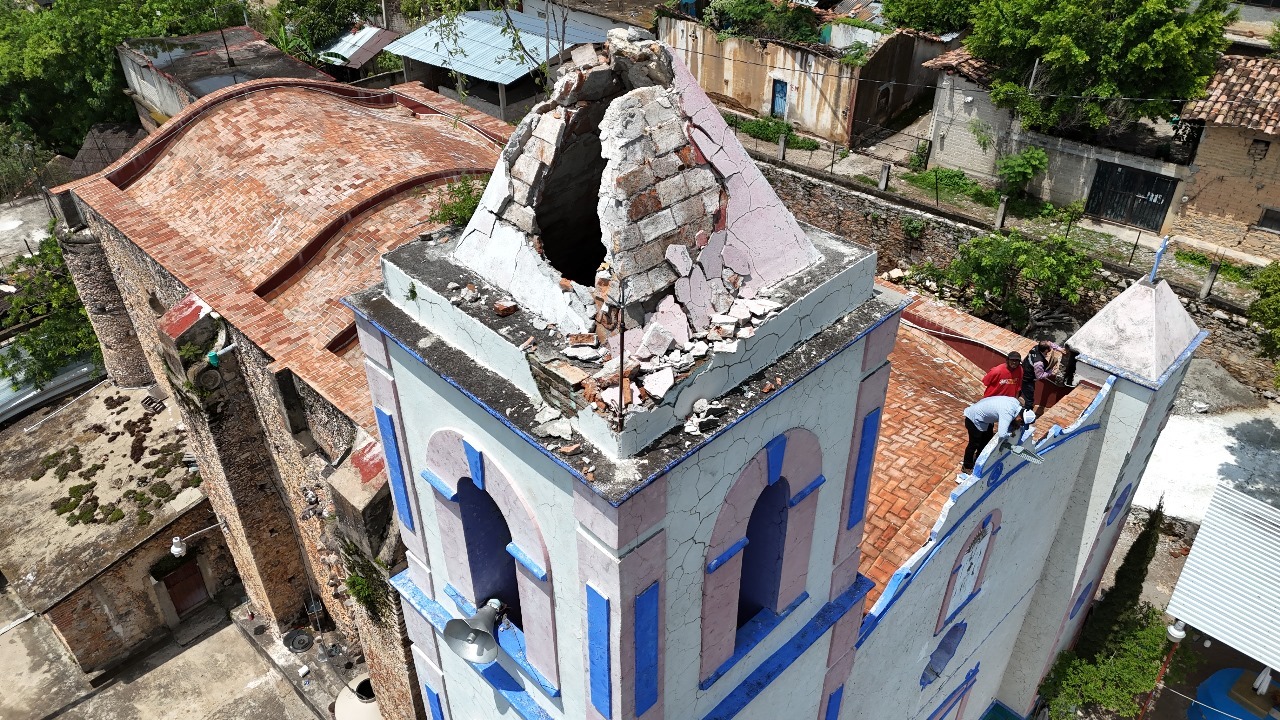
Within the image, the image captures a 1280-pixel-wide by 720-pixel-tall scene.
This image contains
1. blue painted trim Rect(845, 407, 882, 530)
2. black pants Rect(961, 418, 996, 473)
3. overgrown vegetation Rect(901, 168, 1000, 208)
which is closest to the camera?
blue painted trim Rect(845, 407, 882, 530)

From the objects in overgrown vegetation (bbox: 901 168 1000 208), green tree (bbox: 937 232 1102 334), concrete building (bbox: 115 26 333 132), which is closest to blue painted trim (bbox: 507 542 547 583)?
green tree (bbox: 937 232 1102 334)

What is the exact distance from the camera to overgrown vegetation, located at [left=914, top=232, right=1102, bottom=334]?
2109 centimetres

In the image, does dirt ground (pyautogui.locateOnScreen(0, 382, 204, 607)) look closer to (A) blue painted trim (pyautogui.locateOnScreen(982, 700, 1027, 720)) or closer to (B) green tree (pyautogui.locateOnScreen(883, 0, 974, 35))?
(A) blue painted trim (pyautogui.locateOnScreen(982, 700, 1027, 720))

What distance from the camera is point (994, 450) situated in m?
9.65

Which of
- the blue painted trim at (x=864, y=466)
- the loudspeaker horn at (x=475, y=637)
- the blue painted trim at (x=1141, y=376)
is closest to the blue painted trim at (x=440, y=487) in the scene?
the loudspeaker horn at (x=475, y=637)

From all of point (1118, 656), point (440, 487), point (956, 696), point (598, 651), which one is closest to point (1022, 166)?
point (1118, 656)

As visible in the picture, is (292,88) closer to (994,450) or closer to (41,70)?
(994,450)

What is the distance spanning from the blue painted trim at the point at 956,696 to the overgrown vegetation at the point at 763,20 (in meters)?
22.0

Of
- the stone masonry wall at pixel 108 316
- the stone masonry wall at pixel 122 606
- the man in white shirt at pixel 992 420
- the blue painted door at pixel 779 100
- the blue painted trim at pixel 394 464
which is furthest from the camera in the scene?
the blue painted door at pixel 779 100

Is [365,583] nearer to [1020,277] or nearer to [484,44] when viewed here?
[1020,277]

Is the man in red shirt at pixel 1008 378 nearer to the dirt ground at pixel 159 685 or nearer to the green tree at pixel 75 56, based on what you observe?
the dirt ground at pixel 159 685

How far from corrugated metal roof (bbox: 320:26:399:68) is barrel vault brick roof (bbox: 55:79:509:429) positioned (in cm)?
1713

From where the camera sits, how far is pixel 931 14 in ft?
96.8

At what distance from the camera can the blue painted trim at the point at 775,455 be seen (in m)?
6.25
